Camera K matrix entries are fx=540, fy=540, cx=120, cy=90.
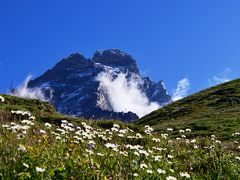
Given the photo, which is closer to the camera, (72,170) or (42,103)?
(72,170)

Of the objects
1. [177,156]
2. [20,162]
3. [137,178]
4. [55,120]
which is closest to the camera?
[20,162]

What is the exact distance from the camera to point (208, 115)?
4506 cm

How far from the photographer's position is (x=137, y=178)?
1003cm

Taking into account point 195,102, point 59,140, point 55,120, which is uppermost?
point 195,102

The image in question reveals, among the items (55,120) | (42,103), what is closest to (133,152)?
(55,120)

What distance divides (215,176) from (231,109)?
118 feet

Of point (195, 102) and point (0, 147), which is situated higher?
point (195, 102)

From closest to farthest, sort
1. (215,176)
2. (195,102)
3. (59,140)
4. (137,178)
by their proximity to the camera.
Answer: (137,178) → (215,176) → (59,140) → (195,102)

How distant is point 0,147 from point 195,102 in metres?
50.9

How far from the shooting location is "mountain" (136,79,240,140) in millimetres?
35391

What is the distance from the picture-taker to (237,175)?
1191 centimetres

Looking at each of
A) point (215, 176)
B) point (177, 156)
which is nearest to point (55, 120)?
point (177, 156)

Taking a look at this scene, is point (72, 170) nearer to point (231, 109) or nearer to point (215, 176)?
point (215, 176)

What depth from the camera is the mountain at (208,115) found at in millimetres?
35391
